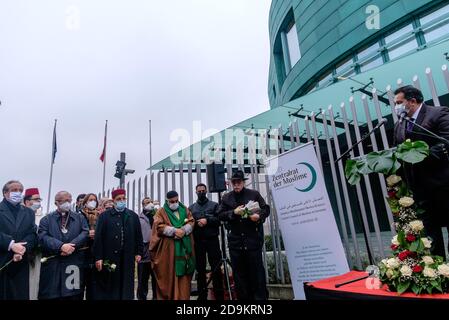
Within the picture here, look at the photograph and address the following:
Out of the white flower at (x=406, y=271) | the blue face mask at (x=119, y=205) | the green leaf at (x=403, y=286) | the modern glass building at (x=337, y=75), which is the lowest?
the green leaf at (x=403, y=286)

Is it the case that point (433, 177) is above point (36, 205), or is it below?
below

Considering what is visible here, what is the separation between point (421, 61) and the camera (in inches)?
227

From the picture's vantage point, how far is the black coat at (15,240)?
3.37 m

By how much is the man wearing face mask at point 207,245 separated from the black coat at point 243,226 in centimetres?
43

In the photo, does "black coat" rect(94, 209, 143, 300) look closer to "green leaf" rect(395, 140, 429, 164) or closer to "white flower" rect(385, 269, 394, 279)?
"white flower" rect(385, 269, 394, 279)

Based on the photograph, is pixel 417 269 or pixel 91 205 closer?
pixel 417 269

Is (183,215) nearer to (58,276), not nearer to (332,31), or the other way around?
(58,276)

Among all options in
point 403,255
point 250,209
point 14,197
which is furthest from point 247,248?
point 14,197

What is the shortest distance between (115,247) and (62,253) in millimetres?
724

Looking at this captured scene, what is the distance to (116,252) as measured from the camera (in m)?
4.19

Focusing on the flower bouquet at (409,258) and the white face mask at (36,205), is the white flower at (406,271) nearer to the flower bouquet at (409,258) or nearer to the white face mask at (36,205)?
the flower bouquet at (409,258)

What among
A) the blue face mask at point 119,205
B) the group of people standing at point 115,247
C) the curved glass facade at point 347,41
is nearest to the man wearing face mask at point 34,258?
the group of people standing at point 115,247

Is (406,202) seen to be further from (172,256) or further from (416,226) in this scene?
(172,256)
